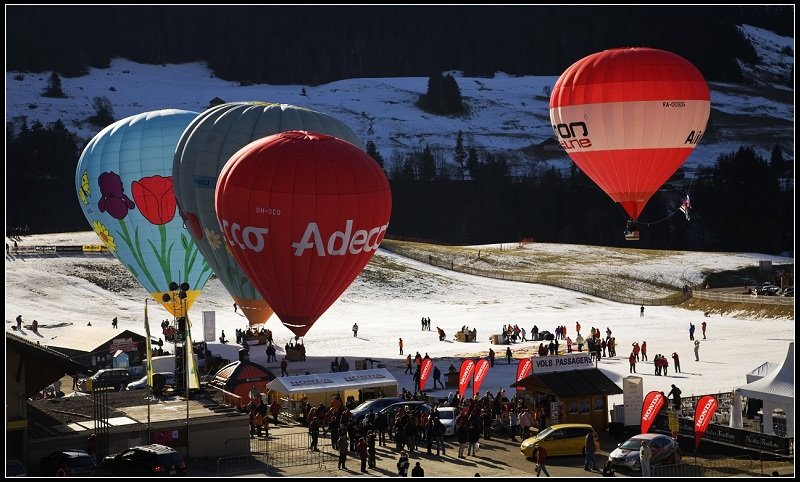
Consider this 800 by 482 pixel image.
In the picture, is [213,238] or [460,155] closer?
[213,238]

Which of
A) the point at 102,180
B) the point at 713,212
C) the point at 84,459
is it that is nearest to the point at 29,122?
the point at 713,212

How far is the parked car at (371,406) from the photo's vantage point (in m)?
31.2

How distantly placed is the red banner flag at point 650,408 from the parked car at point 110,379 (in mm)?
18354

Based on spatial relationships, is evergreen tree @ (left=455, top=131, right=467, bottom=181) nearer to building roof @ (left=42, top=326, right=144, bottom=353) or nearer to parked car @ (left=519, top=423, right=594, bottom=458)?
building roof @ (left=42, top=326, right=144, bottom=353)

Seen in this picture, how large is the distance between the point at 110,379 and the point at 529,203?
4435 inches

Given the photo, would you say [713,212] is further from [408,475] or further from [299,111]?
[408,475]

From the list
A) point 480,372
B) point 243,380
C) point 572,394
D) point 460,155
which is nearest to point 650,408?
point 572,394

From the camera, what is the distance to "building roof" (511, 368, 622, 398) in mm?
30578

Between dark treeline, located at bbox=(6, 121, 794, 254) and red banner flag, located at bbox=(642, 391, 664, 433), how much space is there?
103814mm

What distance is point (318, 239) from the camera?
114 feet

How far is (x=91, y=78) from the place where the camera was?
19700 centimetres

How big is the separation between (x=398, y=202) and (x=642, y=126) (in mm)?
108348

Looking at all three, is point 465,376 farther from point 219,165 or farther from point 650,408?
point 219,165

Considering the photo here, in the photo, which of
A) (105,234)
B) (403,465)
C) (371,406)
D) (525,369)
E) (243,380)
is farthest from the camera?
(105,234)
